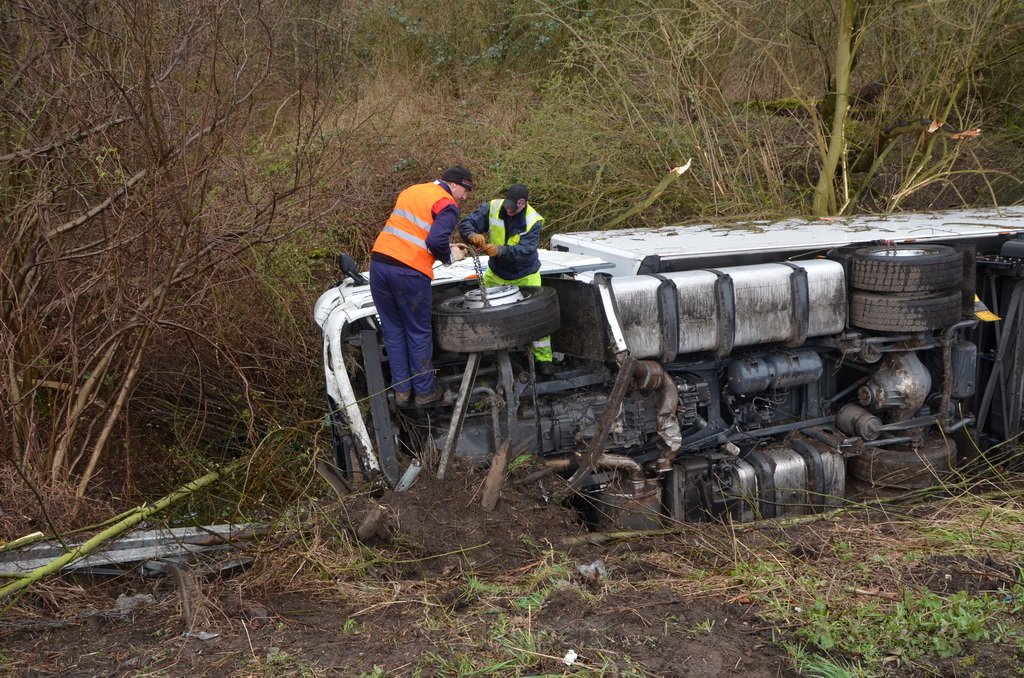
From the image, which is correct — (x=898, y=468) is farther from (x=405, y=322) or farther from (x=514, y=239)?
(x=405, y=322)

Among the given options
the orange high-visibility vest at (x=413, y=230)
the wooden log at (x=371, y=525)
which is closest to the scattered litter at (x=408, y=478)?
the wooden log at (x=371, y=525)

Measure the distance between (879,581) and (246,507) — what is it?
330cm

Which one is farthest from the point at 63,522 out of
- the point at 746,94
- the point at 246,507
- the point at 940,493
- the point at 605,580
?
the point at 746,94

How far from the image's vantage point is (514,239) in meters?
5.44

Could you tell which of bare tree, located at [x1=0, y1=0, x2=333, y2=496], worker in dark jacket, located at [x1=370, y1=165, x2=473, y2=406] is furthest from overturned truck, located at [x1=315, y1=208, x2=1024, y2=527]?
bare tree, located at [x1=0, y1=0, x2=333, y2=496]

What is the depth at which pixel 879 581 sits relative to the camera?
3.70 meters

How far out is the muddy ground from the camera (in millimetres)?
3219

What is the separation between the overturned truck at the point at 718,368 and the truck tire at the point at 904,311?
0.04 ft

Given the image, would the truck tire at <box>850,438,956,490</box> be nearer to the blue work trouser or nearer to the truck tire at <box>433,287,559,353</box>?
the truck tire at <box>433,287,559,353</box>

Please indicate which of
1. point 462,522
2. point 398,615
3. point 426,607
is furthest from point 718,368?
point 398,615

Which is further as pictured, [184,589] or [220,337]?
[220,337]

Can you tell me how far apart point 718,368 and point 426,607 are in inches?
110

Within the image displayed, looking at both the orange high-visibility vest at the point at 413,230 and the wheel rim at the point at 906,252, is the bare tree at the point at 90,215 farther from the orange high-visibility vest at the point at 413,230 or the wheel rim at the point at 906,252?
the wheel rim at the point at 906,252

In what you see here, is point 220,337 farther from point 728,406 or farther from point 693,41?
point 693,41
